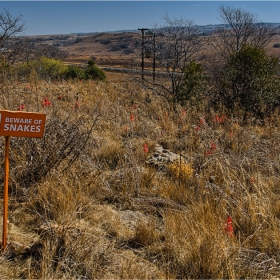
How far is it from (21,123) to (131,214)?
1.32 m

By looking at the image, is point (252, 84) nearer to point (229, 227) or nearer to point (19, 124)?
point (229, 227)

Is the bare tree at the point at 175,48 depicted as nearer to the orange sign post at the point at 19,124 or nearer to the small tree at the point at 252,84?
the small tree at the point at 252,84

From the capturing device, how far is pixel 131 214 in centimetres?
307

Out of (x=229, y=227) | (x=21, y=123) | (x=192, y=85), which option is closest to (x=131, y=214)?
(x=229, y=227)

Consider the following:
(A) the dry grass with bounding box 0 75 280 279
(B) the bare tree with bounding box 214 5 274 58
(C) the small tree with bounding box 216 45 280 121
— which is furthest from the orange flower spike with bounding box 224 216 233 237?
(B) the bare tree with bounding box 214 5 274 58

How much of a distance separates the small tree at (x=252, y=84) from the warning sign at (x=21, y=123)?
5861 mm

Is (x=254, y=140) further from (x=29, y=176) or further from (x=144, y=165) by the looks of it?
(x=29, y=176)

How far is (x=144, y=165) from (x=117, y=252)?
171 centimetres

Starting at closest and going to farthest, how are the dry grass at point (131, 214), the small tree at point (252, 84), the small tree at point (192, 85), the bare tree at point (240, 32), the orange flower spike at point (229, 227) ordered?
the dry grass at point (131, 214), the orange flower spike at point (229, 227), the small tree at point (252, 84), the small tree at point (192, 85), the bare tree at point (240, 32)

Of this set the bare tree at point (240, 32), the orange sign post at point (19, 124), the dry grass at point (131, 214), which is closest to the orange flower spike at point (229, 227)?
the dry grass at point (131, 214)

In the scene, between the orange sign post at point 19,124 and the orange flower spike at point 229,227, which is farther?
the orange flower spike at point 229,227

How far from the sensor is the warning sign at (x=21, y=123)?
7.46 ft

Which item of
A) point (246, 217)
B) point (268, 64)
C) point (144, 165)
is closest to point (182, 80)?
point (268, 64)

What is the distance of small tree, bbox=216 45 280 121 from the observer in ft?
25.2
